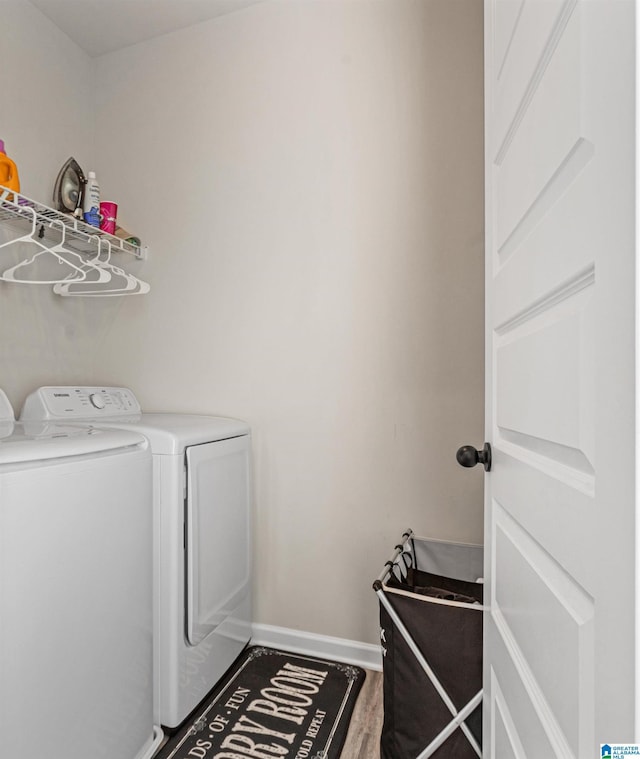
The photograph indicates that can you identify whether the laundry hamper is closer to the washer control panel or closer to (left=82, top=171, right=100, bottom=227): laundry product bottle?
the washer control panel

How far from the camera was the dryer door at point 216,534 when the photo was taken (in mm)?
1457

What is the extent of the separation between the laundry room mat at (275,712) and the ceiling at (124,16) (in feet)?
8.86

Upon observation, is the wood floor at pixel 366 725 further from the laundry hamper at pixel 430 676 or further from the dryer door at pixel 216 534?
the dryer door at pixel 216 534

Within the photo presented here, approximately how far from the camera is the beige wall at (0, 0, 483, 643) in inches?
65.4

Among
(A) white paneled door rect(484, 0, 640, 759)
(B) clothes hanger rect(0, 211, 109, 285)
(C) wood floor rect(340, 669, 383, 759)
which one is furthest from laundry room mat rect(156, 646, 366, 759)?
(B) clothes hanger rect(0, 211, 109, 285)

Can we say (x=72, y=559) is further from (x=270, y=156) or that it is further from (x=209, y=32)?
(x=209, y=32)

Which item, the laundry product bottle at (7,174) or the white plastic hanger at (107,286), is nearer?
the laundry product bottle at (7,174)

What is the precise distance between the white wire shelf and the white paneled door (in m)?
1.48

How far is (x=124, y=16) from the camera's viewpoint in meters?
1.98

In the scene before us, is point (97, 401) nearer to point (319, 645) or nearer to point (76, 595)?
point (76, 595)

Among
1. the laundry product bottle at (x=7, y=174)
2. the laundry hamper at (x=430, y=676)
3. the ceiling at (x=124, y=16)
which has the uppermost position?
the ceiling at (x=124, y=16)

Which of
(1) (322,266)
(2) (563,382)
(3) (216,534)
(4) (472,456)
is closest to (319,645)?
(3) (216,534)

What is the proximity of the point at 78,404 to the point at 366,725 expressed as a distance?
152 centimetres

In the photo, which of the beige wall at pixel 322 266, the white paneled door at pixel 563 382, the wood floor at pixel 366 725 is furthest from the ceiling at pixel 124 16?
the wood floor at pixel 366 725
